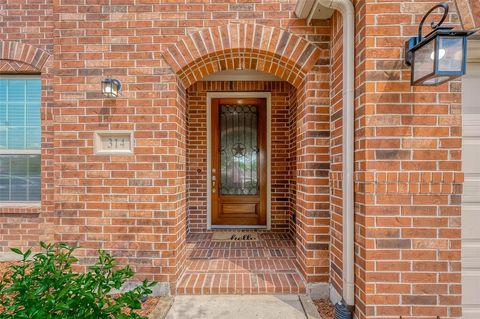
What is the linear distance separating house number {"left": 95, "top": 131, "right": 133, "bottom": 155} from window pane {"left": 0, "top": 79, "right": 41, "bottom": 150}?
61.4 inches

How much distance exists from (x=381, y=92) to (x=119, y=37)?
8.13ft

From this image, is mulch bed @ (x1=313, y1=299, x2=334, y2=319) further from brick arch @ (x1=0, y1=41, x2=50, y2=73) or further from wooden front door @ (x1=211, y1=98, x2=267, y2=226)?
brick arch @ (x1=0, y1=41, x2=50, y2=73)

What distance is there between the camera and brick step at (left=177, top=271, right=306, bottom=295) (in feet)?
8.88

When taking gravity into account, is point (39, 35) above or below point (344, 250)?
above

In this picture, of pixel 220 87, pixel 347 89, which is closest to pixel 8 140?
pixel 220 87

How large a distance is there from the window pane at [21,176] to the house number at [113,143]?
1590mm

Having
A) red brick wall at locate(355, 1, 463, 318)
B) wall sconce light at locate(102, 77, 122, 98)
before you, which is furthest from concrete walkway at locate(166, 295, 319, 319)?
wall sconce light at locate(102, 77, 122, 98)

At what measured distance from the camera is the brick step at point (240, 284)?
271 cm

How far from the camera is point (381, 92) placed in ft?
6.66

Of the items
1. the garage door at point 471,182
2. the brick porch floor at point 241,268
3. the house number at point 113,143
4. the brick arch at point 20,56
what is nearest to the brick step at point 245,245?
the brick porch floor at point 241,268

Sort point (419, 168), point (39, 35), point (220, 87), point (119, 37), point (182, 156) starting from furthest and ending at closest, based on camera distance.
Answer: point (220, 87) → point (39, 35) → point (182, 156) → point (119, 37) → point (419, 168)

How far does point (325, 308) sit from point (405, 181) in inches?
55.1

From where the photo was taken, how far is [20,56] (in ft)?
11.1

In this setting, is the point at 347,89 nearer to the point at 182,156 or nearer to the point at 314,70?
the point at 314,70
